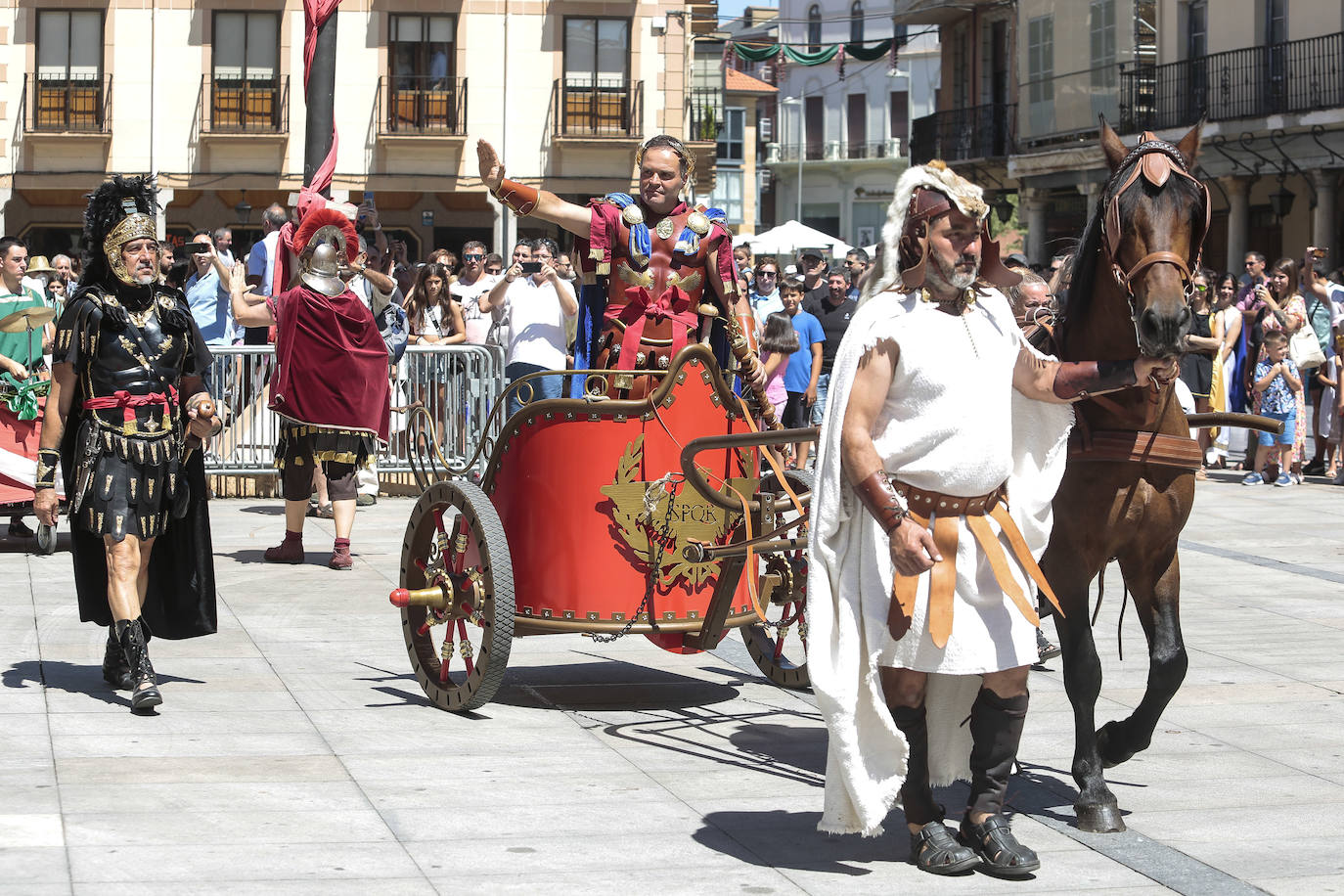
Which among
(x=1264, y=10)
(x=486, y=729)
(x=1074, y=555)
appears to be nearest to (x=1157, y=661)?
(x=1074, y=555)

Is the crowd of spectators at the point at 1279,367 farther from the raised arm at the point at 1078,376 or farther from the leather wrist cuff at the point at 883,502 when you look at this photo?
the leather wrist cuff at the point at 883,502

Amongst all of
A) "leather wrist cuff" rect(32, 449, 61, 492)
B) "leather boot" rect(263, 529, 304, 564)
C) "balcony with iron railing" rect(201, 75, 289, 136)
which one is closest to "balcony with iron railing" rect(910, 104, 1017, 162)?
"balcony with iron railing" rect(201, 75, 289, 136)

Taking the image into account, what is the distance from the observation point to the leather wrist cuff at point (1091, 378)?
5438 mm

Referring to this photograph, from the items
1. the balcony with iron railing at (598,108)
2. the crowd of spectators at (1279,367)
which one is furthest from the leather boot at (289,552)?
the balcony with iron railing at (598,108)

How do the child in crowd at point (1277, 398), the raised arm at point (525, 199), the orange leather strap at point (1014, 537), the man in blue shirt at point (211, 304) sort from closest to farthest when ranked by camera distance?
the orange leather strap at point (1014, 537) < the raised arm at point (525, 199) < the man in blue shirt at point (211, 304) < the child in crowd at point (1277, 398)

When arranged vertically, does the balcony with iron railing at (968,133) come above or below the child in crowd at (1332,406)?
above

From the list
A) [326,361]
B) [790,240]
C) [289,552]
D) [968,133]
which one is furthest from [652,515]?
[968,133]

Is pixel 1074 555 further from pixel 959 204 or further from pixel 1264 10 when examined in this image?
pixel 1264 10

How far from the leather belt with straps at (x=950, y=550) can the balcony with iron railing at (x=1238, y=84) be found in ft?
80.4

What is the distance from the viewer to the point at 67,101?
3444 cm

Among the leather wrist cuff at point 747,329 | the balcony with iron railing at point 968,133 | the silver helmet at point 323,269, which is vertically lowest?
the leather wrist cuff at point 747,329

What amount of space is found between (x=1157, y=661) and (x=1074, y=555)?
1.38 ft

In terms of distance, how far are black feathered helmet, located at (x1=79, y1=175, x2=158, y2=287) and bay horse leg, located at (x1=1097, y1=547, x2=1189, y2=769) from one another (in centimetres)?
402

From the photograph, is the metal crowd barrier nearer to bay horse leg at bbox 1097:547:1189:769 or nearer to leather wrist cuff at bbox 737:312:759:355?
leather wrist cuff at bbox 737:312:759:355
